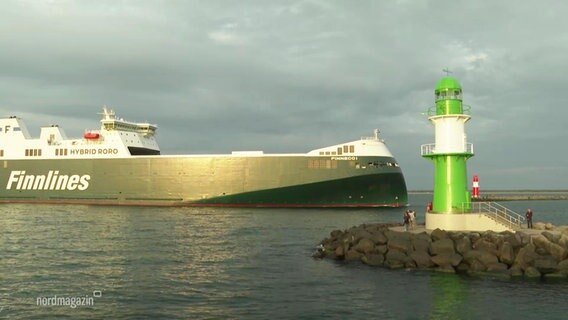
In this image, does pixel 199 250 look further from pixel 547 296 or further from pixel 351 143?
pixel 351 143

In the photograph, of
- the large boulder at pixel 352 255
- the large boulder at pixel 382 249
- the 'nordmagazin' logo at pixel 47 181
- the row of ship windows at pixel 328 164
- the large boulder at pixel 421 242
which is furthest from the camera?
the 'nordmagazin' logo at pixel 47 181

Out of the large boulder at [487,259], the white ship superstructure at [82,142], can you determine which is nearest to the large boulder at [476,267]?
the large boulder at [487,259]

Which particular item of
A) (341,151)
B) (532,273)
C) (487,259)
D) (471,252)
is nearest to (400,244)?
(471,252)

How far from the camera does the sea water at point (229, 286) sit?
41.4 ft

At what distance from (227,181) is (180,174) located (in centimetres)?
580

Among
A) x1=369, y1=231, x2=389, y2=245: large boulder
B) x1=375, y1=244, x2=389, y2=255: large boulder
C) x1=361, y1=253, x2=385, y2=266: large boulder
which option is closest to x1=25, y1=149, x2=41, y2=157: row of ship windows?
x1=369, y1=231, x2=389, y2=245: large boulder

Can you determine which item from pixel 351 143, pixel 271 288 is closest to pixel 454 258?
pixel 271 288

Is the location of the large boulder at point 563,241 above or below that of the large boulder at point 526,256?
above

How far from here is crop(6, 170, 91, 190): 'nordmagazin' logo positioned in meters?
56.5

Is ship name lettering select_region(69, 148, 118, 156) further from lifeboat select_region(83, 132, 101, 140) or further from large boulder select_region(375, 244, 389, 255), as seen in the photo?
large boulder select_region(375, 244, 389, 255)

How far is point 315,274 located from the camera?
56.2 ft

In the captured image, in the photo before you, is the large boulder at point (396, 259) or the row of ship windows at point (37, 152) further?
the row of ship windows at point (37, 152)

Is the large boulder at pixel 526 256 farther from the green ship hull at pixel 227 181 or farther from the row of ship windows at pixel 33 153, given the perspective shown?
the row of ship windows at pixel 33 153

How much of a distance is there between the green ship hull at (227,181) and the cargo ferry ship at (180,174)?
0.35ft
